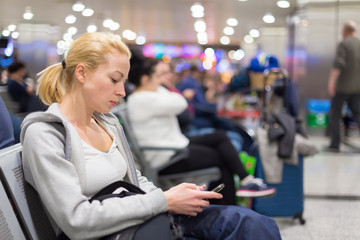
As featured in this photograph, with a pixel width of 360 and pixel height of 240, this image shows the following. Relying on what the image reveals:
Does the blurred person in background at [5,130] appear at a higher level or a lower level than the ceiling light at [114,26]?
lower

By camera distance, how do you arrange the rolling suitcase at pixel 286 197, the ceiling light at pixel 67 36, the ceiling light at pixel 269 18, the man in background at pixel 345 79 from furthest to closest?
the man in background at pixel 345 79, the ceiling light at pixel 269 18, the rolling suitcase at pixel 286 197, the ceiling light at pixel 67 36

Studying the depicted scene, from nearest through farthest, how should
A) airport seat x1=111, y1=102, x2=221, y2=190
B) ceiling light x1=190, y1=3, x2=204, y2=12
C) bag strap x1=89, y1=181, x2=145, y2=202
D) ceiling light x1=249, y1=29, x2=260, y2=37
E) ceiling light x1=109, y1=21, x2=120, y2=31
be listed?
bag strap x1=89, y1=181, x2=145, y2=202
airport seat x1=111, y1=102, x2=221, y2=190
ceiling light x1=109, y1=21, x2=120, y2=31
ceiling light x1=190, y1=3, x2=204, y2=12
ceiling light x1=249, y1=29, x2=260, y2=37

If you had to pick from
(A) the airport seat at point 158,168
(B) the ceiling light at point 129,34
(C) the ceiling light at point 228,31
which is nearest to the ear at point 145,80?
(A) the airport seat at point 158,168

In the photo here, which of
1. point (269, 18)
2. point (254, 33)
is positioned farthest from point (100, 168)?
point (254, 33)

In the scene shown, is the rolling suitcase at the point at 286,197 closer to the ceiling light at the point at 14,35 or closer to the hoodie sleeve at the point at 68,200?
the ceiling light at the point at 14,35

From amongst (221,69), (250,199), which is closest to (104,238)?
(250,199)

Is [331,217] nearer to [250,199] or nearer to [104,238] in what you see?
[250,199]

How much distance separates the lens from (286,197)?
3.69 m

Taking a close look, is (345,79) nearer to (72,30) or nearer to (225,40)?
(225,40)

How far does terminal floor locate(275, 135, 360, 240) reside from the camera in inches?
131

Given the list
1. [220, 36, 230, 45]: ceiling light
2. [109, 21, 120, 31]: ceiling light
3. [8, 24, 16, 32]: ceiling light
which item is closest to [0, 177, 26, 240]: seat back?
[8, 24, 16, 32]: ceiling light

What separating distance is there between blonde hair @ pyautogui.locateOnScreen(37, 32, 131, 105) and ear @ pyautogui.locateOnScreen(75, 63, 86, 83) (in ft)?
0.05

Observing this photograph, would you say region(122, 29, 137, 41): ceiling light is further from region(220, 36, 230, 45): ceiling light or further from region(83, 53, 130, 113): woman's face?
region(83, 53, 130, 113): woman's face

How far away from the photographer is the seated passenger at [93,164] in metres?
1.41
